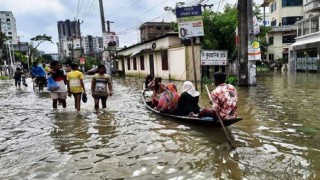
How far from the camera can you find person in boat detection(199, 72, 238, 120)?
633cm

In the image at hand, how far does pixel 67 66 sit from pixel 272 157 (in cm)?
734

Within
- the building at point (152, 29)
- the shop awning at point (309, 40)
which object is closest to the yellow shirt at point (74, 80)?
the shop awning at point (309, 40)

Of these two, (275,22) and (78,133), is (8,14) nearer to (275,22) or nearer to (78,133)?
(275,22)

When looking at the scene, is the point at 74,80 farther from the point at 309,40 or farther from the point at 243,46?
the point at 309,40

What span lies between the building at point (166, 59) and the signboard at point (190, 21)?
806 centimetres

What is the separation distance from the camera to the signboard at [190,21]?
39.3 ft

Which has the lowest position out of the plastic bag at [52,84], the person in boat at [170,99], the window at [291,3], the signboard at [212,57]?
the person in boat at [170,99]

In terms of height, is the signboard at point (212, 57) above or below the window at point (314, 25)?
below

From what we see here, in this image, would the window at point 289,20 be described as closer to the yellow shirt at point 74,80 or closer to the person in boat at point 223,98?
the yellow shirt at point 74,80

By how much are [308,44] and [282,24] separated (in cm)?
1612

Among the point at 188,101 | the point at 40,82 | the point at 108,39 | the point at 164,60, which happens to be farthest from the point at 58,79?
the point at 164,60

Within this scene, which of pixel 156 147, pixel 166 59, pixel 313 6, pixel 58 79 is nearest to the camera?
pixel 156 147

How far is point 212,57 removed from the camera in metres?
14.2

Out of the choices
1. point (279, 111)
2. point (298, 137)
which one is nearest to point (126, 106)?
point (279, 111)
